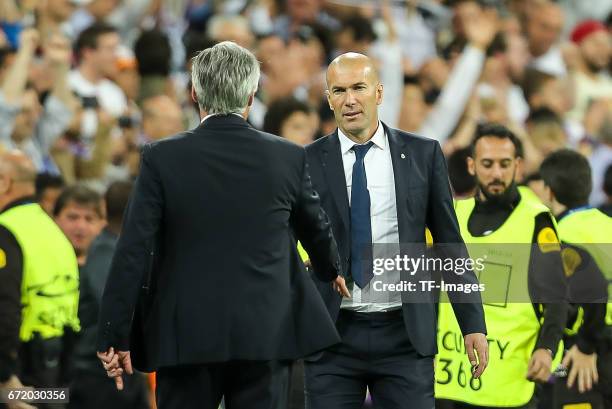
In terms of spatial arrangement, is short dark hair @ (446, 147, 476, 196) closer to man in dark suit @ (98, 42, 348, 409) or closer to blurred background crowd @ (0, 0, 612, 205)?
blurred background crowd @ (0, 0, 612, 205)

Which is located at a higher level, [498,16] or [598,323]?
[498,16]

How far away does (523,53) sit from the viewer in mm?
14453

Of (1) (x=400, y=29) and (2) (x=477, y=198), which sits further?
(1) (x=400, y=29)

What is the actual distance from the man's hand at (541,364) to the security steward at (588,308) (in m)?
0.54

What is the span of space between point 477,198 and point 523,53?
25.5 ft

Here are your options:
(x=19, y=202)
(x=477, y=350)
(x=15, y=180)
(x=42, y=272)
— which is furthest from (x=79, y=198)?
(x=477, y=350)

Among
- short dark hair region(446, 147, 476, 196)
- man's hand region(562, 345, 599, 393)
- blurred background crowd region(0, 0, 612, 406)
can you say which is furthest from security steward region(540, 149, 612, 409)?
short dark hair region(446, 147, 476, 196)

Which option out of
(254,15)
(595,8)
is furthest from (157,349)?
(595,8)

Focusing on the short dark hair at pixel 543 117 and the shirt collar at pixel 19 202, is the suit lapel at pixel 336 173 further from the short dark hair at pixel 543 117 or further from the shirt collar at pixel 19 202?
the short dark hair at pixel 543 117

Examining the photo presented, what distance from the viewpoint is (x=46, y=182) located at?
29.8 ft

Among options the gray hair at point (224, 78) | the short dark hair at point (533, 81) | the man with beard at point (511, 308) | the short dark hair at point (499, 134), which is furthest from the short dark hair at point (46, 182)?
the short dark hair at point (533, 81)

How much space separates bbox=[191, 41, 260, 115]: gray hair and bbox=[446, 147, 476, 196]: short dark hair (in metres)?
3.81

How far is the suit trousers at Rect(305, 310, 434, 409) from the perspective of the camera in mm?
5598

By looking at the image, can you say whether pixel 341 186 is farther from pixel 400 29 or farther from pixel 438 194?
pixel 400 29
